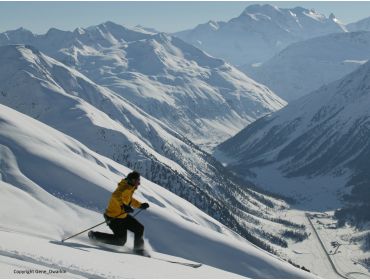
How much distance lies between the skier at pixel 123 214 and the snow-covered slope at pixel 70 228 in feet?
4.39

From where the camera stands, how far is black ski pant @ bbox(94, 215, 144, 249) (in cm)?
3291

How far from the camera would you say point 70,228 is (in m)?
47.9

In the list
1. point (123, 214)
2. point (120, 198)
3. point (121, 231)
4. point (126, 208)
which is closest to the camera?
point (120, 198)

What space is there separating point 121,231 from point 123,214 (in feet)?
4.38

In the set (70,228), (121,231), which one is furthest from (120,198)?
(70,228)

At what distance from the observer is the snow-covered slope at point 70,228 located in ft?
87.6

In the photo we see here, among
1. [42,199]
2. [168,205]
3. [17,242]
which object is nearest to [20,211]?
[42,199]

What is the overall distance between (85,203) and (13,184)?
28.2ft

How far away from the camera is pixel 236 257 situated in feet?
251

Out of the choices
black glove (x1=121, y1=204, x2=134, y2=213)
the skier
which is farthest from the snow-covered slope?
black glove (x1=121, y1=204, x2=134, y2=213)

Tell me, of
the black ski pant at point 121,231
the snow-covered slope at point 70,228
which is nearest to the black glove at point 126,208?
the black ski pant at point 121,231

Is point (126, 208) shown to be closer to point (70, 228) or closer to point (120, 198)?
point (120, 198)

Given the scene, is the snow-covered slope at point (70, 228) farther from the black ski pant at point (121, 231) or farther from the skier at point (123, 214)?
the skier at point (123, 214)

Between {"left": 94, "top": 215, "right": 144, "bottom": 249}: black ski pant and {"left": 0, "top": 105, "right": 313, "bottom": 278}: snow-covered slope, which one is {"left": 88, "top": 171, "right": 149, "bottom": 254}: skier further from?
{"left": 0, "top": 105, "right": 313, "bottom": 278}: snow-covered slope
